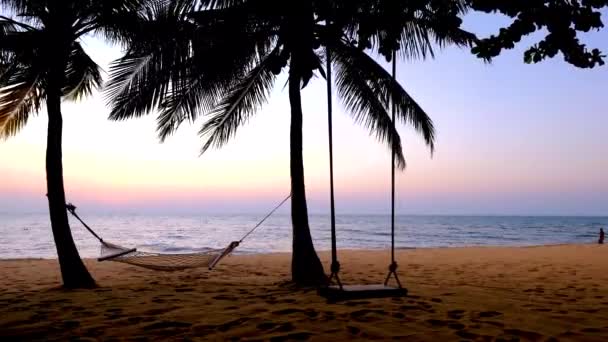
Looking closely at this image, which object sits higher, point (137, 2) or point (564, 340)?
point (137, 2)

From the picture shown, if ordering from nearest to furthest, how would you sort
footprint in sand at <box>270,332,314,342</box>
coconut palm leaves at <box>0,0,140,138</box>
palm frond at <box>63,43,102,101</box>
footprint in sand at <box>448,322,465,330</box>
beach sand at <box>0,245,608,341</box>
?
footprint in sand at <box>270,332,314,342</box> → beach sand at <box>0,245,608,341</box> → footprint in sand at <box>448,322,465,330</box> → coconut palm leaves at <box>0,0,140,138</box> → palm frond at <box>63,43,102,101</box>

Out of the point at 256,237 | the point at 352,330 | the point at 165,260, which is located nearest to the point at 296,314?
the point at 352,330

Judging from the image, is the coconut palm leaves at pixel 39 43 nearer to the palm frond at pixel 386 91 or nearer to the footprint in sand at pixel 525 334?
the palm frond at pixel 386 91

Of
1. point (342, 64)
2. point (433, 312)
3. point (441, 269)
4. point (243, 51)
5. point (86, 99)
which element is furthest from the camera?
point (441, 269)

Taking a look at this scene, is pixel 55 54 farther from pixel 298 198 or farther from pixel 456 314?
Result: pixel 456 314

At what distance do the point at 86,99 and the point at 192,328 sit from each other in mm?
6395

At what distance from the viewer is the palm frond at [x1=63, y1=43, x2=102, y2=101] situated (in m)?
7.67

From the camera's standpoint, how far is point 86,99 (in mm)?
8984

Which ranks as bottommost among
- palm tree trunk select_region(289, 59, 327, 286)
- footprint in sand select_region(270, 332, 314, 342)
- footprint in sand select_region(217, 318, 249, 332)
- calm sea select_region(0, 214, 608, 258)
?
calm sea select_region(0, 214, 608, 258)

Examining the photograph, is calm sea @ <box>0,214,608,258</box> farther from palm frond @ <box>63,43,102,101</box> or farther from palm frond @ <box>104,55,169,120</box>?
palm frond @ <box>104,55,169,120</box>

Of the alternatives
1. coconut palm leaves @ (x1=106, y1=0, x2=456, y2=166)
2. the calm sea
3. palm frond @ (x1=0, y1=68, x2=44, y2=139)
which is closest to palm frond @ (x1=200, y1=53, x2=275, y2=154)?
coconut palm leaves @ (x1=106, y1=0, x2=456, y2=166)

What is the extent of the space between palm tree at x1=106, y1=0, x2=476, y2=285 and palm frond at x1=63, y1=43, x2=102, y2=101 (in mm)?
1090

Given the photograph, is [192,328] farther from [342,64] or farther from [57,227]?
[342,64]

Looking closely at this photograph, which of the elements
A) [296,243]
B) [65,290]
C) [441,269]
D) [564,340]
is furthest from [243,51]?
[441,269]
